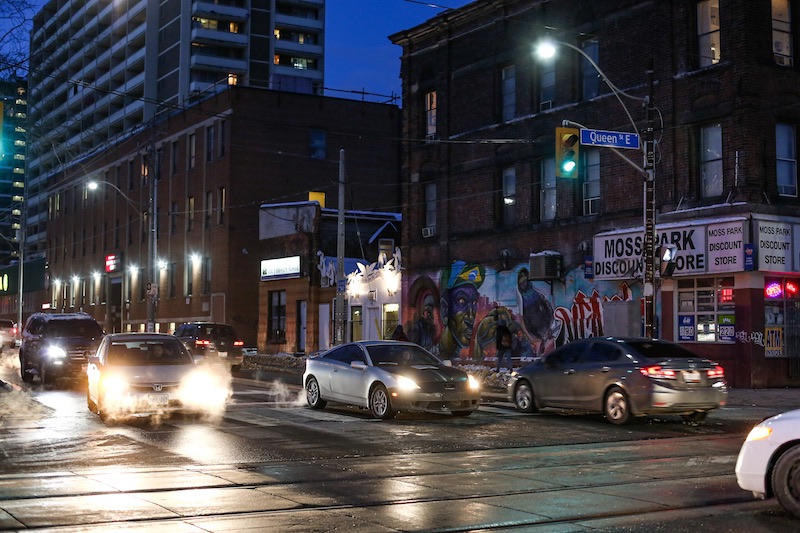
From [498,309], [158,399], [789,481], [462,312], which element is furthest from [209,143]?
[789,481]

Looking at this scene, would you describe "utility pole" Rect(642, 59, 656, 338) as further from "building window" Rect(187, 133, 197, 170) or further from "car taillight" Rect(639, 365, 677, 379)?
"building window" Rect(187, 133, 197, 170)

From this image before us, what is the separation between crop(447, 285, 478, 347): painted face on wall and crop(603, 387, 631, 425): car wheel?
18573mm

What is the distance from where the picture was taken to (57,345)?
26688mm

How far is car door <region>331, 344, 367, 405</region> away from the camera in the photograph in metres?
18.5

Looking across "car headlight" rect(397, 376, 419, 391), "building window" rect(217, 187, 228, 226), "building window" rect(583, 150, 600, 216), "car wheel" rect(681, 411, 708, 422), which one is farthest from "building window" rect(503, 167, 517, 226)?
"building window" rect(217, 187, 228, 226)

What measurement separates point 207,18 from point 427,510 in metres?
87.3

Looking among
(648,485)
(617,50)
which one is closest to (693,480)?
(648,485)

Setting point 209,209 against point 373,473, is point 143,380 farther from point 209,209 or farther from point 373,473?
point 209,209

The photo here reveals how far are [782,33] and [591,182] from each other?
7163mm

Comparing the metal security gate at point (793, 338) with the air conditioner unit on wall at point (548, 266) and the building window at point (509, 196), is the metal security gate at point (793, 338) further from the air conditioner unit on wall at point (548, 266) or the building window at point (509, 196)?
the building window at point (509, 196)

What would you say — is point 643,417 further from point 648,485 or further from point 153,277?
point 153,277

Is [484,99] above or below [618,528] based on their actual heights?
above

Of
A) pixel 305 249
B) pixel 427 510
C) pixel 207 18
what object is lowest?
pixel 427 510

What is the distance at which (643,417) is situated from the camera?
1902 cm
